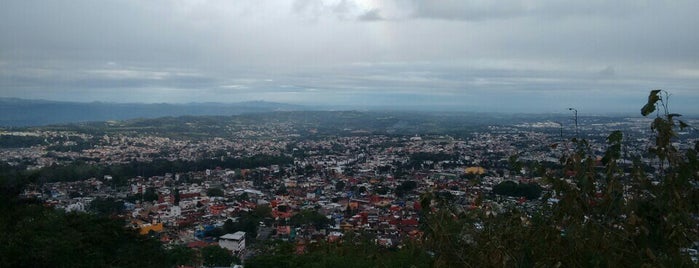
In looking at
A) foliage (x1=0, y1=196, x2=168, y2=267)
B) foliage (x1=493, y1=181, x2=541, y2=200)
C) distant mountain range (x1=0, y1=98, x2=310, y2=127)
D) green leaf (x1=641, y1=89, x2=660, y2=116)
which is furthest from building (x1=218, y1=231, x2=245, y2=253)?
distant mountain range (x1=0, y1=98, x2=310, y2=127)

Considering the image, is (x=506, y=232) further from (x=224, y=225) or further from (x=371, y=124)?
(x=371, y=124)

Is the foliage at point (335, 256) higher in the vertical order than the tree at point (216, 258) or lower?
higher

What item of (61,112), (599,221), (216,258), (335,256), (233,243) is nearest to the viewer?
(599,221)

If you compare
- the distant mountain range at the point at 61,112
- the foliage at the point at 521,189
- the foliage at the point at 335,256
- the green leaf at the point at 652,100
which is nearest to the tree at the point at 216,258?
the foliage at the point at 335,256

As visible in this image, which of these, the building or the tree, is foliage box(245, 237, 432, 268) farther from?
the building

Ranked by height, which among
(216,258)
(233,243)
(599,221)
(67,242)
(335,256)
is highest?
(599,221)

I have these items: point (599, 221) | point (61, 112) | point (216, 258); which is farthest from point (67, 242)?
point (61, 112)

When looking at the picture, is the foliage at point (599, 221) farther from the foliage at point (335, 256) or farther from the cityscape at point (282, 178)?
the foliage at point (335, 256)

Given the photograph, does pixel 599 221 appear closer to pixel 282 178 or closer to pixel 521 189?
pixel 521 189
